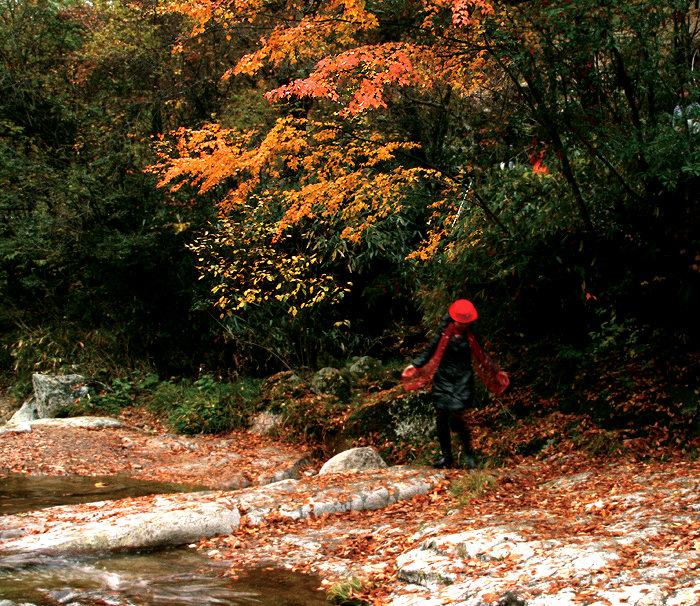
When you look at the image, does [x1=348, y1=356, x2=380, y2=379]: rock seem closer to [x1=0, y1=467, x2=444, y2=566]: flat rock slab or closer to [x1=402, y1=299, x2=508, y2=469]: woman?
[x1=0, y1=467, x2=444, y2=566]: flat rock slab

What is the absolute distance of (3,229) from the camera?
1311cm

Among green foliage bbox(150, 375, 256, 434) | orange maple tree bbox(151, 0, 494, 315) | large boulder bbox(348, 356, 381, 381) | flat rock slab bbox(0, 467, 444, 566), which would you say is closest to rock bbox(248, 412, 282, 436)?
green foliage bbox(150, 375, 256, 434)

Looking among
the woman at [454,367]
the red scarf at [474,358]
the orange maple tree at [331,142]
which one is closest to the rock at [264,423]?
the orange maple tree at [331,142]

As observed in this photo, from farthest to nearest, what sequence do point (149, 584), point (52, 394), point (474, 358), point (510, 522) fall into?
point (52, 394), point (474, 358), point (510, 522), point (149, 584)

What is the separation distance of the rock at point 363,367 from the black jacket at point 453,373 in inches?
164

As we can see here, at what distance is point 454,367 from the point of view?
6.24 meters

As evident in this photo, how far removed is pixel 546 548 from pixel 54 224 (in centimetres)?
1176

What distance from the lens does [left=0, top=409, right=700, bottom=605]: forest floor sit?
3707mm

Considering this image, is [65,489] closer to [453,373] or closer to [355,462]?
[355,462]

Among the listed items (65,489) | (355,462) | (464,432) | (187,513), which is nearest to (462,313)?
(464,432)

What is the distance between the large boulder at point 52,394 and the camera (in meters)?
11.8

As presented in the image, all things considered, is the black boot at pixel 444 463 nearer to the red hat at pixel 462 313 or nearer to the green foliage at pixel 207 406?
the red hat at pixel 462 313

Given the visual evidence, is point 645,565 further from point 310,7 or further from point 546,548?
point 310,7

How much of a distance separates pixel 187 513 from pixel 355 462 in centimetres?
241
